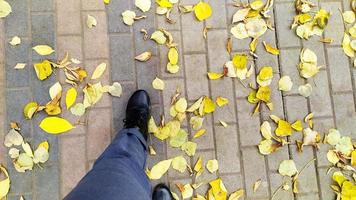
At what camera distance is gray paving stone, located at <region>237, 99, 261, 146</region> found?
124 inches

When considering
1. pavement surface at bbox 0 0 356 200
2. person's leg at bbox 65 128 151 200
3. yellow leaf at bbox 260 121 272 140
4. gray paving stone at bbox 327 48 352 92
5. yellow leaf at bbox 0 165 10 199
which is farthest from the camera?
gray paving stone at bbox 327 48 352 92

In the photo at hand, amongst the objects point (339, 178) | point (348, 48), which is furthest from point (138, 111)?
point (348, 48)

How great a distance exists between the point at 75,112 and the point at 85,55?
39 cm

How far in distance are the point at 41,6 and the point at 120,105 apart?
33.8 inches

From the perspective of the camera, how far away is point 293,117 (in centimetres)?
321

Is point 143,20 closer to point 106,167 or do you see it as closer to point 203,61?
point 203,61

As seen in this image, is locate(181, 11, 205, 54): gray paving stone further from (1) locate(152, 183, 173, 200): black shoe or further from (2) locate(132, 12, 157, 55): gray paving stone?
(1) locate(152, 183, 173, 200): black shoe

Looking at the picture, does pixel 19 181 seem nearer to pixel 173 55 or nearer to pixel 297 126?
pixel 173 55

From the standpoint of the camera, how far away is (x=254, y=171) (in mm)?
3133

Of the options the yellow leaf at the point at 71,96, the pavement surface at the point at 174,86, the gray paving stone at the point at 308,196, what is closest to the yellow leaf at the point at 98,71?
the pavement surface at the point at 174,86

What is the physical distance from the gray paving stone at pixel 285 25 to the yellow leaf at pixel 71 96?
144cm

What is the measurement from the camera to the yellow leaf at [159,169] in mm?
3068

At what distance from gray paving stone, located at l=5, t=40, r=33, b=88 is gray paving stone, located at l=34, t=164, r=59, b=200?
578 mm

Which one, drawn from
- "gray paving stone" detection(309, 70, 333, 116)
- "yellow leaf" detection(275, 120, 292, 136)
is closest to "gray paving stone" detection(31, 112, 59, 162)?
"yellow leaf" detection(275, 120, 292, 136)
